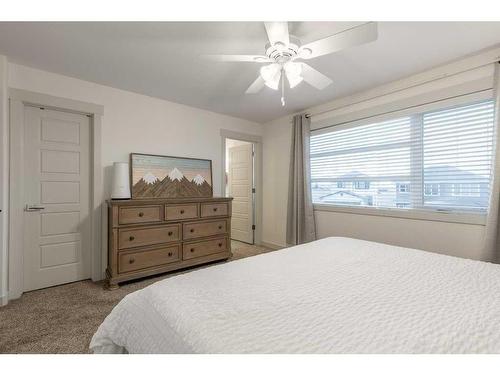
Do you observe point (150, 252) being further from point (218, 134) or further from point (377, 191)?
point (377, 191)

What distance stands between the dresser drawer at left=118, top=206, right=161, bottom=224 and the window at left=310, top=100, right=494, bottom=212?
2329 mm

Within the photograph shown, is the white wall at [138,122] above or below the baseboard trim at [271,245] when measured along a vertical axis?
above

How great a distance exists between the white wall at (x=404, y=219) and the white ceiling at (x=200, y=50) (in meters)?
0.16

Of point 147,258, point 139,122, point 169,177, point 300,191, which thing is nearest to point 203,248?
point 147,258

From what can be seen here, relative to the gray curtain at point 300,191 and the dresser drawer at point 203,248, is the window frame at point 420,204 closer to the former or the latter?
the gray curtain at point 300,191

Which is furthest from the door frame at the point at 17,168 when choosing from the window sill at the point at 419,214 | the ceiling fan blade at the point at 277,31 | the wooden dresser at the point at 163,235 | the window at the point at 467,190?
the window at the point at 467,190

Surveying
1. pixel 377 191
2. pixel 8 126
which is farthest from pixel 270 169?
pixel 8 126

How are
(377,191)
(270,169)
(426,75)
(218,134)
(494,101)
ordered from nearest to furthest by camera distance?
(494,101), (426,75), (377,191), (218,134), (270,169)

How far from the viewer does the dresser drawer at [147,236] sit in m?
2.56

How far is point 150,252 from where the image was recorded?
8.96 feet

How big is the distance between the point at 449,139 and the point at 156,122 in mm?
3469

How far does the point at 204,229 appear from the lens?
3.20 metres

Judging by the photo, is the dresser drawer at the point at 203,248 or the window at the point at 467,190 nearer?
the window at the point at 467,190
